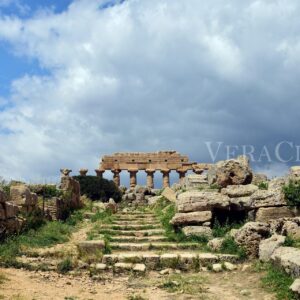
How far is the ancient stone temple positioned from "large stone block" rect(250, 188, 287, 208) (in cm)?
3507

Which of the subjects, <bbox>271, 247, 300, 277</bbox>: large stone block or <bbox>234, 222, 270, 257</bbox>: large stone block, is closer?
<bbox>271, 247, 300, 277</bbox>: large stone block

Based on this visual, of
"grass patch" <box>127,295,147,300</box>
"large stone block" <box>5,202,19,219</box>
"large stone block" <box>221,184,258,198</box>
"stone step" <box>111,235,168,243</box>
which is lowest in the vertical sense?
"grass patch" <box>127,295,147,300</box>

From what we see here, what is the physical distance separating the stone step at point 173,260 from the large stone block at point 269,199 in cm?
349

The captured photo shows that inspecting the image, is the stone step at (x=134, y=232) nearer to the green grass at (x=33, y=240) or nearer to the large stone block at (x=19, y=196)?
the green grass at (x=33, y=240)

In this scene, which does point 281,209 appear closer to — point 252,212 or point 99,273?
point 252,212

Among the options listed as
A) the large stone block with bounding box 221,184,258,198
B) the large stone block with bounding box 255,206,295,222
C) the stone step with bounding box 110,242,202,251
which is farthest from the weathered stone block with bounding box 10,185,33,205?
the large stone block with bounding box 255,206,295,222

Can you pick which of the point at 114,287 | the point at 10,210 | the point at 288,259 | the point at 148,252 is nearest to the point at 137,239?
the point at 148,252

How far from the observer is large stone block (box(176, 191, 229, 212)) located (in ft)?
49.8

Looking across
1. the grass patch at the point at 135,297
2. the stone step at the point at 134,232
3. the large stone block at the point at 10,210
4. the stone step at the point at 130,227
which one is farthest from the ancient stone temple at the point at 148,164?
the grass patch at the point at 135,297

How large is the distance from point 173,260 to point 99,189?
28.0m

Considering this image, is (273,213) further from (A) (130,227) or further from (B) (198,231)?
(A) (130,227)

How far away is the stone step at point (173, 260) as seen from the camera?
36.4 ft

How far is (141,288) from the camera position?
9.22 m

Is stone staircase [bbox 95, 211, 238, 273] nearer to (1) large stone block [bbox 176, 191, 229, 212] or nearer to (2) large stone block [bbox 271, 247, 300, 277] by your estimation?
(1) large stone block [bbox 176, 191, 229, 212]
